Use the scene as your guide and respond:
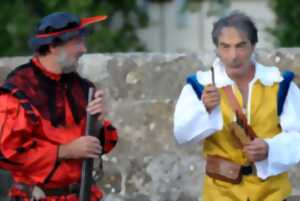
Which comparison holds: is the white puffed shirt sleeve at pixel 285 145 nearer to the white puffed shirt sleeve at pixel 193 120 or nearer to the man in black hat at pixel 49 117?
the white puffed shirt sleeve at pixel 193 120

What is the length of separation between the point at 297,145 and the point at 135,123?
1.66 m

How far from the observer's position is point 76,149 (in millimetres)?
5359

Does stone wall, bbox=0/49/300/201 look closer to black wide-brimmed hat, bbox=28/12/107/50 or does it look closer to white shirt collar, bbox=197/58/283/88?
white shirt collar, bbox=197/58/283/88

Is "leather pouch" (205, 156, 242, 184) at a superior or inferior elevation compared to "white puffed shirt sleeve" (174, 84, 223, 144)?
inferior

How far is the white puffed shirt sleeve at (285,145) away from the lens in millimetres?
5570

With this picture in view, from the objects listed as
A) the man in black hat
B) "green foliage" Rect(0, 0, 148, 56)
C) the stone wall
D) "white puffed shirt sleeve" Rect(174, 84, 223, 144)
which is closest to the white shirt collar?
"white puffed shirt sleeve" Rect(174, 84, 223, 144)

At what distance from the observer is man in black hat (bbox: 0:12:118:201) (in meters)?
5.37

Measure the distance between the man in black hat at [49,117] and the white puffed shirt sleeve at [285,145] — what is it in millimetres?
712

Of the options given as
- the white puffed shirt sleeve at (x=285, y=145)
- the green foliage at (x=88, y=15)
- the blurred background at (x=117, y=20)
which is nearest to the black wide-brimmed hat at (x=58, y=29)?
the white puffed shirt sleeve at (x=285, y=145)

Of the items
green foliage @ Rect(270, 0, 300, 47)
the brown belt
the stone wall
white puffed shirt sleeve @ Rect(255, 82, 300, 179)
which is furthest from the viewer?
green foliage @ Rect(270, 0, 300, 47)

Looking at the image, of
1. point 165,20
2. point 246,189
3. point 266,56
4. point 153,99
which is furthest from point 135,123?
point 165,20

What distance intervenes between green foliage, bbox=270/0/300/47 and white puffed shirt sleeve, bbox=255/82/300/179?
6472mm

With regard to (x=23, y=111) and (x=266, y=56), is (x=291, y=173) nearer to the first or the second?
(x=266, y=56)

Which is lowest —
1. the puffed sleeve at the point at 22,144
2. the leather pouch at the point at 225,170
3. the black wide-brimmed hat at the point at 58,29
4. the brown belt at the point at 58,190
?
the brown belt at the point at 58,190
